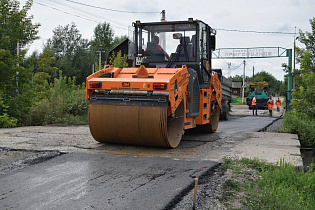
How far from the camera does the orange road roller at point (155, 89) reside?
21.4 ft

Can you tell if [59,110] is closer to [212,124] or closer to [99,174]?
[212,124]

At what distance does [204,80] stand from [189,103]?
1.38m

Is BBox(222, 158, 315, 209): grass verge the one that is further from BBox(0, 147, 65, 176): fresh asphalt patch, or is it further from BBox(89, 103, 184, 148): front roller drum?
BBox(0, 147, 65, 176): fresh asphalt patch

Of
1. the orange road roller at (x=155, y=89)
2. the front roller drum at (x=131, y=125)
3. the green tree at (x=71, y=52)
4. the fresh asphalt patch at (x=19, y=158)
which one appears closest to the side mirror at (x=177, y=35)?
the orange road roller at (x=155, y=89)

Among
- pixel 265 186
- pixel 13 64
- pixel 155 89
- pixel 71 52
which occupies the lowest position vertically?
pixel 265 186

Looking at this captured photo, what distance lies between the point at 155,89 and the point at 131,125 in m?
0.80

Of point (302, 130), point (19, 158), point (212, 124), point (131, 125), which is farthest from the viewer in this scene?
point (302, 130)

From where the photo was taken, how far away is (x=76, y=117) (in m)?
14.2

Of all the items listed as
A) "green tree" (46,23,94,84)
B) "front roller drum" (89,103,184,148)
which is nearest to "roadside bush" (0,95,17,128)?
"front roller drum" (89,103,184,148)

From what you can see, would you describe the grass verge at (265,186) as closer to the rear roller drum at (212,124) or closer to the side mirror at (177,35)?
the side mirror at (177,35)

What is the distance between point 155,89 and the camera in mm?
6414

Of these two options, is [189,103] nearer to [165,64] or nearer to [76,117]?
[165,64]

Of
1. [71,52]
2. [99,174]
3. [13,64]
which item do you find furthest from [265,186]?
[71,52]

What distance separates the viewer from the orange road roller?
6512 mm
